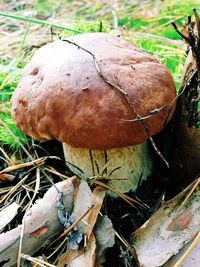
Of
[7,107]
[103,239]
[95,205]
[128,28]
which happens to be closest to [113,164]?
[95,205]

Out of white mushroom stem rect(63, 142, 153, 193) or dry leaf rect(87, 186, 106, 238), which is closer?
dry leaf rect(87, 186, 106, 238)

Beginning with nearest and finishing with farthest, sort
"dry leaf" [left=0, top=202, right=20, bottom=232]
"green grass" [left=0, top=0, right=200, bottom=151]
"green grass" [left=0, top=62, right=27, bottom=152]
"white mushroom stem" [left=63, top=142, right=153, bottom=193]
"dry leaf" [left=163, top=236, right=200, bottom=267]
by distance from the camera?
"dry leaf" [left=163, top=236, right=200, bottom=267] → "dry leaf" [left=0, top=202, right=20, bottom=232] → "white mushroom stem" [left=63, top=142, right=153, bottom=193] → "green grass" [left=0, top=62, right=27, bottom=152] → "green grass" [left=0, top=0, right=200, bottom=151]

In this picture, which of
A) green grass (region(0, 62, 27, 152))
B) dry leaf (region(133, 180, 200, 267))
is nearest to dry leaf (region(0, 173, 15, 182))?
green grass (region(0, 62, 27, 152))

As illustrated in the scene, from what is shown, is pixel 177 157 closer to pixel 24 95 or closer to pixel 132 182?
pixel 132 182

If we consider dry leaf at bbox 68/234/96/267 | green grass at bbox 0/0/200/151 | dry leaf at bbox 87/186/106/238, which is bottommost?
dry leaf at bbox 68/234/96/267

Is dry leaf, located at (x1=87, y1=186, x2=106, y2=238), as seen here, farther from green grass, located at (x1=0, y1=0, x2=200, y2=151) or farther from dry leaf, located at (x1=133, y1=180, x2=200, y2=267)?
green grass, located at (x1=0, y1=0, x2=200, y2=151)

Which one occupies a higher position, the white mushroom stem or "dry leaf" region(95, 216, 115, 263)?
the white mushroom stem
